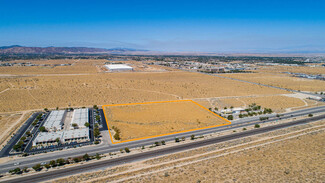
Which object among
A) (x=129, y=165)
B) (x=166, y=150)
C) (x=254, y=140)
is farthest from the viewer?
(x=254, y=140)

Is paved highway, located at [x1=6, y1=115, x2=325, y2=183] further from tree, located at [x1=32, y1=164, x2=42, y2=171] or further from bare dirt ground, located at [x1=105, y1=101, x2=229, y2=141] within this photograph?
bare dirt ground, located at [x1=105, y1=101, x2=229, y2=141]

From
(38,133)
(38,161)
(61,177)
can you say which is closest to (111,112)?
(38,133)

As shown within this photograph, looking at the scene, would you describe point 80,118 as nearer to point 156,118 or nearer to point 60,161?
point 60,161

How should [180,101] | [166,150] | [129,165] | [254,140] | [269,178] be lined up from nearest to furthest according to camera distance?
[269,178] < [129,165] < [166,150] < [254,140] < [180,101]

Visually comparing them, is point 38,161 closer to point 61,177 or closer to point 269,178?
point 61,177

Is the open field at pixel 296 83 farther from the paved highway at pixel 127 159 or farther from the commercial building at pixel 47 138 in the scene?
the commercial building at pixel 47 138

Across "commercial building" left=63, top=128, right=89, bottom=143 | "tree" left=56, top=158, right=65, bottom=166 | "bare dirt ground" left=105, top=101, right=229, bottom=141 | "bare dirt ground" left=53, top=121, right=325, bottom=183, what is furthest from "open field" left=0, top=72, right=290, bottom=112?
"bare dirt ground" left=53, top=121, right=325, bottom=183
